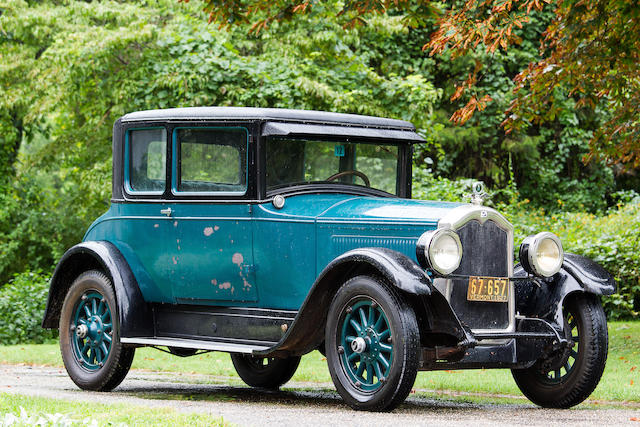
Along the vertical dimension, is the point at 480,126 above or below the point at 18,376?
above

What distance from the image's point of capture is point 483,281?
6.95 meters

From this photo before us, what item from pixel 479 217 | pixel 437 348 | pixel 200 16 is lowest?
pixel 437 348

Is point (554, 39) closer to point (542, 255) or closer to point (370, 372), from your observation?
point (542, 255)

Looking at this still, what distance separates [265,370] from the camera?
9031 mm

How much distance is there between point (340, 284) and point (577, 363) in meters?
1.82

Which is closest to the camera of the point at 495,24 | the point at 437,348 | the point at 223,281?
the point at 437,348

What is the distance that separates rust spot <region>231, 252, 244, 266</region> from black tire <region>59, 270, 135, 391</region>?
1.18m

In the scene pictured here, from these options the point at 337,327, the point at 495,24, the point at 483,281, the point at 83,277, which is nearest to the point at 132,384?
the point at 83,277

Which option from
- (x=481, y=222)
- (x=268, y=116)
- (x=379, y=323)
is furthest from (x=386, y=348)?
(x=268, y=116)

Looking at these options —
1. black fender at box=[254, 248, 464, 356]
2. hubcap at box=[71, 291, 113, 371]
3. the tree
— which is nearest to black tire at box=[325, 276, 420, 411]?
black fender at box=[254, 248, 464, 356]

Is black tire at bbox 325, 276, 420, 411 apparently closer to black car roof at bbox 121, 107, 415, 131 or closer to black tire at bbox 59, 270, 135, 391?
black car roof at bbox 121, 107, 415, 131

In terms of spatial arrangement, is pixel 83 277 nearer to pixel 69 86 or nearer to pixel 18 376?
pixel 18 376

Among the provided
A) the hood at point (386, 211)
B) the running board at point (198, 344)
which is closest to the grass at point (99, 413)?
the running board at point (198, 344)

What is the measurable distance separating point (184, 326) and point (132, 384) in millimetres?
1336
